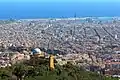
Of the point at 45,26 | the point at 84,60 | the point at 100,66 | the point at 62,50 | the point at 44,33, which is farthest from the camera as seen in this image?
the point at 45,26

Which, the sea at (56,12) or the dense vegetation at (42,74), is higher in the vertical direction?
the sea at (56,12)

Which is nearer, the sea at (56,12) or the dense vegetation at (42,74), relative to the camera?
the dense vegetation at (42,74)

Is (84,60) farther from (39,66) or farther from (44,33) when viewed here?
(44,33)

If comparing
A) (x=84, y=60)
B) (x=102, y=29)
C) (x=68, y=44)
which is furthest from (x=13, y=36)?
(x=84, y=60)

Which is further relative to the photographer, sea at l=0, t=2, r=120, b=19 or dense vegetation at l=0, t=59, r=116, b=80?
sea at l=0, t=2, r=120, b=19

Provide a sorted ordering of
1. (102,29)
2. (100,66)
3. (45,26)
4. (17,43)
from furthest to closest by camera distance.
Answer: (45,26) < (102,29) < (17,43) < (100,66)

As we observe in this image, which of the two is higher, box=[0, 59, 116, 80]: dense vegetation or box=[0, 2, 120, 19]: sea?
box=[0, 2, 120, 19]: sea

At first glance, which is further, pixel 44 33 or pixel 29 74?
pixel 44 33

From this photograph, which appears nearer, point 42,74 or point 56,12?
point 42,74

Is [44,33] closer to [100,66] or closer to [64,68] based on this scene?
[100,66]

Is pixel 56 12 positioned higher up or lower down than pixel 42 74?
A: higher up
